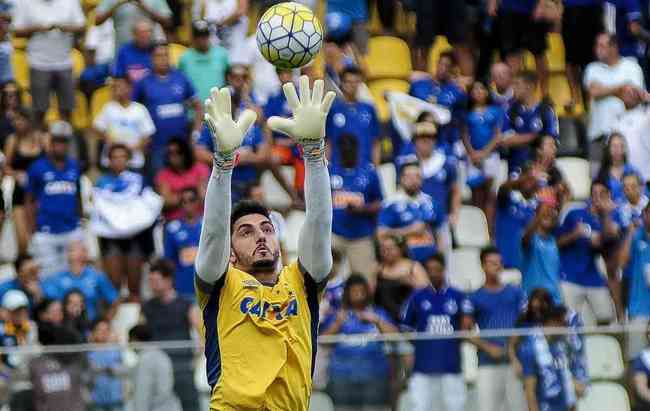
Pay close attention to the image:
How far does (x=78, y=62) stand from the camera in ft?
53.9

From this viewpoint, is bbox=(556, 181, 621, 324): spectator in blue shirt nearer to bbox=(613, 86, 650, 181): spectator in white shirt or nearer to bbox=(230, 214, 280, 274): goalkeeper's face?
bbox=(613, 86, 650, 181): spectator in white shirt

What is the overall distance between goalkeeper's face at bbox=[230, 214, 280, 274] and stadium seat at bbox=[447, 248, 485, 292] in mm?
6857

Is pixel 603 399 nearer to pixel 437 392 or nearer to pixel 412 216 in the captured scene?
pixel 437 392

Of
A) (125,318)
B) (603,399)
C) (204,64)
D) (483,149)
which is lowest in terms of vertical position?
(603,399)

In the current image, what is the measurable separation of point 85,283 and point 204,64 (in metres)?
2.90

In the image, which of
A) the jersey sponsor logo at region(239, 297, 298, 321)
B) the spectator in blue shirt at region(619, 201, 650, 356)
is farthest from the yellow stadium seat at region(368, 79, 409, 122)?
the jersey sponsor logo at region(239, 297, 298, 321)

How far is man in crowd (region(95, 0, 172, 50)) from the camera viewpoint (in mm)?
15984

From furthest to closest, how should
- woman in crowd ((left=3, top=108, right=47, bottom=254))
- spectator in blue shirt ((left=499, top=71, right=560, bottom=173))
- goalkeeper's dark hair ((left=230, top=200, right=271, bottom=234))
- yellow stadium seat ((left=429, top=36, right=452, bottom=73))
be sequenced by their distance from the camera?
yellow stadium seat ((left=429, top=36, right=452, bottom=73)) → spectator in blue shirt ((left=499, top=71, right=560, bottom=173)) → woman in crowd ((left=3, top=108, right=47, bottom=254)) → goalkeeper's dark hair ((left=230, top=200, right=271, bottom=234))

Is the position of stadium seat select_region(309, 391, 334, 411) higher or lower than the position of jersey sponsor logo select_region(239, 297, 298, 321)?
lower

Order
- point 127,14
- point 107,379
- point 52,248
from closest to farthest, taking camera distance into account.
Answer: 1. point 107,379
2. point 52,248
3. point 127,14

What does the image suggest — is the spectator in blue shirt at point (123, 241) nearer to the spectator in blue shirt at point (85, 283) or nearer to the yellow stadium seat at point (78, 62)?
the spectator in blue shirt at point (85, 283)

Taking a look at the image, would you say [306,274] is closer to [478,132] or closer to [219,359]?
[219,359]

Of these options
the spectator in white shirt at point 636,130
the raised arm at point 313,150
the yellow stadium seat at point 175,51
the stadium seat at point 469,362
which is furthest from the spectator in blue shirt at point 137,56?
the raised arm at point 313,150

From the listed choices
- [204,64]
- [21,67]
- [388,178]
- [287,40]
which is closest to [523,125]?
[388,178]
